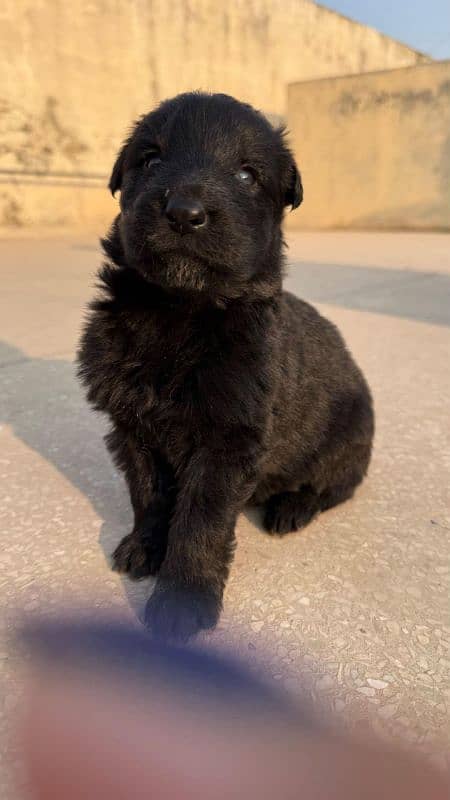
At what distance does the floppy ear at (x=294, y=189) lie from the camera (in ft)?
6.44

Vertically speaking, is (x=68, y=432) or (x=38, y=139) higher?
(x=38, y=139)

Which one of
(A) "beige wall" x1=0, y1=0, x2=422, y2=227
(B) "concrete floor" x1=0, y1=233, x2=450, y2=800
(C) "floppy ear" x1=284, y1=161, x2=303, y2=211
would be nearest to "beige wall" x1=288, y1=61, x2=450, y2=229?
(A) "beige wall" x1=0, y1=0, x2=422, y2=227

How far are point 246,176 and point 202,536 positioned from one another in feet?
3.36

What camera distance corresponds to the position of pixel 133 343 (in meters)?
1.73

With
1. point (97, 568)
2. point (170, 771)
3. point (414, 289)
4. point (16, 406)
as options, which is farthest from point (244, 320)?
point (414, 289)

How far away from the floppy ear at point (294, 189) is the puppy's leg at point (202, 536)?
89cm

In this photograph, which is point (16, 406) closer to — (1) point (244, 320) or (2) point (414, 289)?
(1) point (244, 320)

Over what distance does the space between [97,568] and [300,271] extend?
722 centimetres

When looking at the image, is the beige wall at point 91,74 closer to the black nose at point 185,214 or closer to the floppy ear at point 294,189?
the floppy ear at point 294,189

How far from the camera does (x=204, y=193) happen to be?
4.94ft

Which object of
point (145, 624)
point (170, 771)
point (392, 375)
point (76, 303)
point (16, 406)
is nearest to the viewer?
point (170, 771)

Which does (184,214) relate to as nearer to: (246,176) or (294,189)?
(246,176)

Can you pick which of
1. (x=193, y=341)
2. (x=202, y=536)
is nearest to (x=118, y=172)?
(x=193, y=341)

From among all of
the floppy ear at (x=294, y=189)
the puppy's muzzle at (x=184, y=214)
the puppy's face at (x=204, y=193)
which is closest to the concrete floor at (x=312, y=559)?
the puppy's face at (x=204, y=193)
